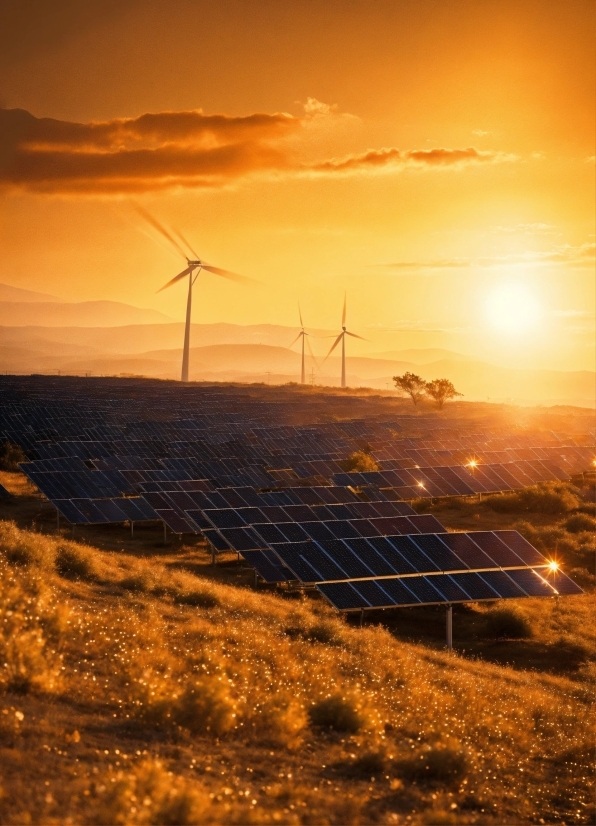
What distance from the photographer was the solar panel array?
26828 mm

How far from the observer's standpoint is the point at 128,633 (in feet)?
53.5

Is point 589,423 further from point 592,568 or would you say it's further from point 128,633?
point 128,633

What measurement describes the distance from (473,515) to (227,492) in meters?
17.3

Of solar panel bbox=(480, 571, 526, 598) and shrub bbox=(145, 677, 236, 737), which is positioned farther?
solar panel bbox=(480, 571, 526, 598)

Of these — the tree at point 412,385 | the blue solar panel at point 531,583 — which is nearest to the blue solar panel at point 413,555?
the blue solar panel at point 531,583

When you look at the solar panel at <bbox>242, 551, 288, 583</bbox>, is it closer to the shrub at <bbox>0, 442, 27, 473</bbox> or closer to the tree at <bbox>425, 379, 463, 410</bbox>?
the shrub at <bbox>0, 442, 27, 473</bbox>

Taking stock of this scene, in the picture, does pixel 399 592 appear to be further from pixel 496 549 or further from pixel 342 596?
pixel 496 549

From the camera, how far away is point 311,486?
4841 cm

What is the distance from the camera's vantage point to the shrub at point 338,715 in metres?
13.2

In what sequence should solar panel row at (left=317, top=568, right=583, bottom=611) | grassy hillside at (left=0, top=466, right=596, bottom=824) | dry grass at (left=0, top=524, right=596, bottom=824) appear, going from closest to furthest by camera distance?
dry grass at (left=0, top=524, right=596, bottom=824), grassy hillside at (left=0, top=466, right=596, bottom=824), solar panel row at (left=317, top=568, right=583, bottom=611)

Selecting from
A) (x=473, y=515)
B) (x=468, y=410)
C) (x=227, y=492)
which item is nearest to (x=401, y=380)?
(x=468, y=410)

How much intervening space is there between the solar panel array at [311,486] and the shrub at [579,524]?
6398 millimetres

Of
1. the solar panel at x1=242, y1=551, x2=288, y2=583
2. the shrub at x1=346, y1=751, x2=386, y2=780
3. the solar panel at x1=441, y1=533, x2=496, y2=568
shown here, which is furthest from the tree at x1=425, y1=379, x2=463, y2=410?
the shrub at x1=346, y1=751, x2=386, y2=780

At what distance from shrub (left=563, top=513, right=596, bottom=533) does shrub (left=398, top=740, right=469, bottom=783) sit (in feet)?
117
